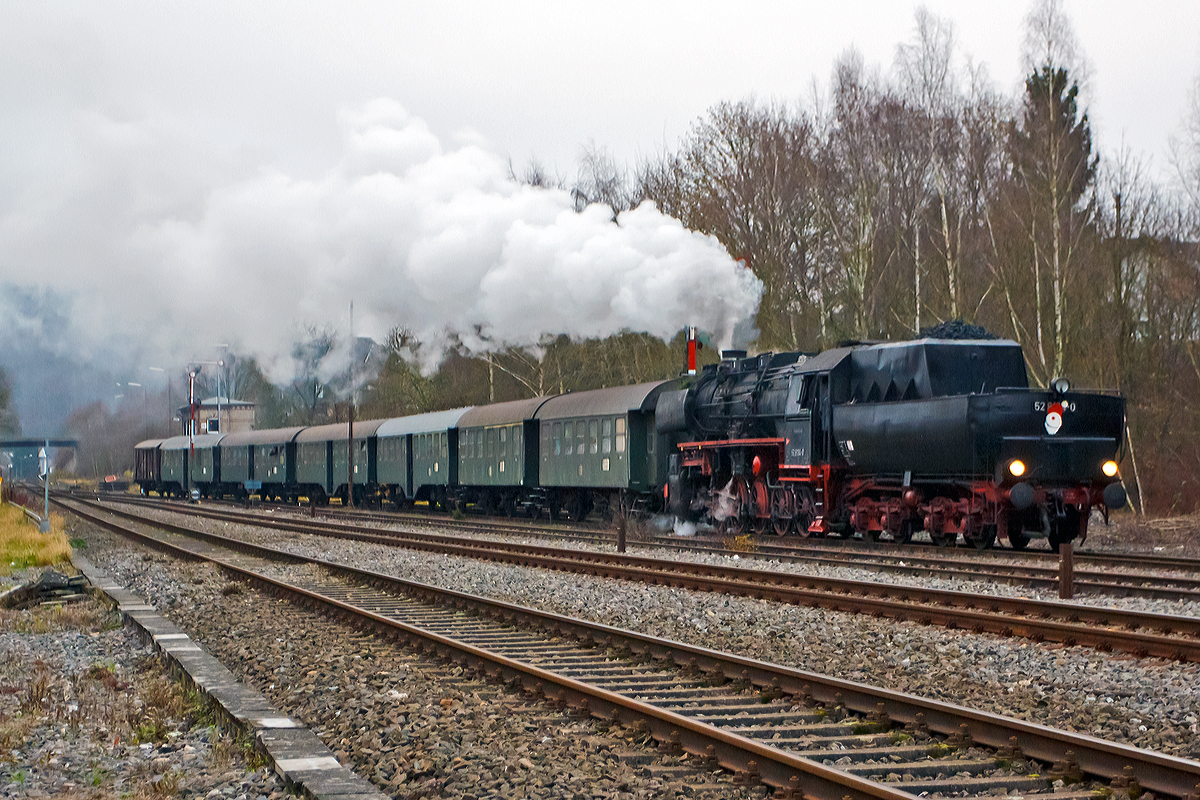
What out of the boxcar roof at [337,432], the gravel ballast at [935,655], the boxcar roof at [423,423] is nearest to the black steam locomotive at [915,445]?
the gravel ballast at [935,655]

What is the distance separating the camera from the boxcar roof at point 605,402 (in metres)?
24.2

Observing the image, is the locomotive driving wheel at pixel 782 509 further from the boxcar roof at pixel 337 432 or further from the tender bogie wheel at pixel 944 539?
the boxcar roof at pixel 337 432

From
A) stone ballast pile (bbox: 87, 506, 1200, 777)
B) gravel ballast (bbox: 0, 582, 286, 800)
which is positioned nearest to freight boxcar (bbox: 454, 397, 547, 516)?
stone ballast pile (bbox: 87, 506, 1200, 777)

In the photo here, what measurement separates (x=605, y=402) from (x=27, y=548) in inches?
452

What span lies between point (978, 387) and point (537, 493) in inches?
614

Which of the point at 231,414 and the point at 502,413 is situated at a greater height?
the point at 231,414

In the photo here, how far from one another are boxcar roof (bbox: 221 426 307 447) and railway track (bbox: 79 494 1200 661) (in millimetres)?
33185

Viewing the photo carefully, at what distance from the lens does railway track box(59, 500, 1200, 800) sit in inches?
215

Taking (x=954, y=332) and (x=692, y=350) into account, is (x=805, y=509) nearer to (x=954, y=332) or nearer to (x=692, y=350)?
(x=954, y=332)

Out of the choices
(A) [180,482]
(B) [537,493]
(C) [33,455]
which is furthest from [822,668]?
(C) [33,455]

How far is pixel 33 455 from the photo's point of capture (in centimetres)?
15075

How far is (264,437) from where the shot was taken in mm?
52000

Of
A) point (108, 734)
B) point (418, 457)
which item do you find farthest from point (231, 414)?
point (108, 734)

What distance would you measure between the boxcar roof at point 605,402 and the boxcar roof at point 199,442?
33209 millimetres
